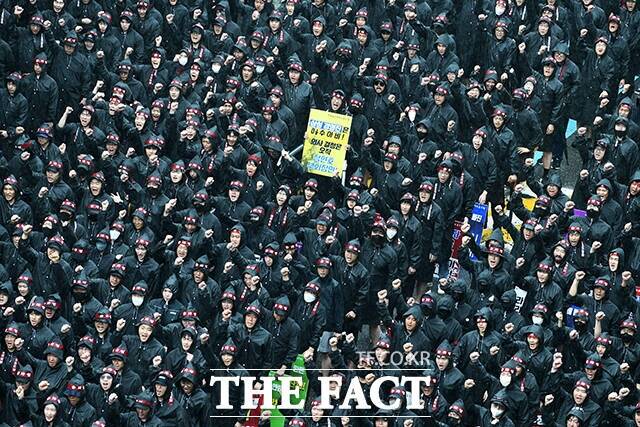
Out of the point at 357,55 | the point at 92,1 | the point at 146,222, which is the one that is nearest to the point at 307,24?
the point at 357,55

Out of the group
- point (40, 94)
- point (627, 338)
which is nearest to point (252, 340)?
point (627, 338)

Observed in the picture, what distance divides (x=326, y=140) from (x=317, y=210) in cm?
164

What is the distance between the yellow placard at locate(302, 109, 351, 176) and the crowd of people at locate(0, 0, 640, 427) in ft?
0.84

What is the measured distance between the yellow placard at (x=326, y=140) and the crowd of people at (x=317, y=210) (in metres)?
0.25

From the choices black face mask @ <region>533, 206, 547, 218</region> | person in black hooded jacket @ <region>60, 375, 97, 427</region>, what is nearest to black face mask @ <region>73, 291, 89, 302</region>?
person in black hooded jacket @ <region>60, 375, 97, 427</region>

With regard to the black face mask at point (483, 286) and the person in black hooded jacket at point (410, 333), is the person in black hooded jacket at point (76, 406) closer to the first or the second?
the person in black hooded jacket at point (410, 333)

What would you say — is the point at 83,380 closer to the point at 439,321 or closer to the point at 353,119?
the point at 439,321

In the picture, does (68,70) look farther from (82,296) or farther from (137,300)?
(137,300)

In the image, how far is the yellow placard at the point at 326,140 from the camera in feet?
109

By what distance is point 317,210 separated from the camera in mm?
32281

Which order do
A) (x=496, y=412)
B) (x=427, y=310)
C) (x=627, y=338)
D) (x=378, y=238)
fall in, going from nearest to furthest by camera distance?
(x=496, y=412) → (x=627, y=338) → (x=427, y=310) → (x=378, y=238)

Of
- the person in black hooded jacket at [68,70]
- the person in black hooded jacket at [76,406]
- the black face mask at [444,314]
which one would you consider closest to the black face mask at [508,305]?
the black face mask at [444,314]

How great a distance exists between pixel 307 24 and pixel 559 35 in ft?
15.1

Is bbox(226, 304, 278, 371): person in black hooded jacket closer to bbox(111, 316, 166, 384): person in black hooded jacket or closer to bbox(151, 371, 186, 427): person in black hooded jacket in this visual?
bbox(111, 316, 166, 384): person in black hooded jacket
